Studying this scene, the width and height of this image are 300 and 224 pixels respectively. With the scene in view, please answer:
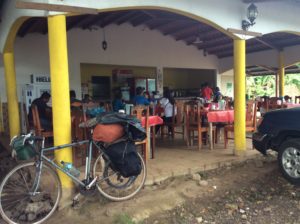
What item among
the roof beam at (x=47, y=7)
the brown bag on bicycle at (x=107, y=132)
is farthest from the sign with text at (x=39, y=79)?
the brown bag on bicycle at (x=107, y=132)

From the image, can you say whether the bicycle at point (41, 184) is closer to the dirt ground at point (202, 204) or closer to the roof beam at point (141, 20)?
the dirt ground at point (202, 204)

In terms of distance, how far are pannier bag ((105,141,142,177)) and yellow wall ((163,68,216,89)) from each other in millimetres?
11263

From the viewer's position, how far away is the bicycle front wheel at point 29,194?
11.1ft

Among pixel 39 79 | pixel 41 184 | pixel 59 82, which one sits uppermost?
pixel 39 79

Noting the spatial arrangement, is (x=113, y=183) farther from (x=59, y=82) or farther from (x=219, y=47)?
(x=219, y=47)

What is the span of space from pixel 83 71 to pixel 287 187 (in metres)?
8.82

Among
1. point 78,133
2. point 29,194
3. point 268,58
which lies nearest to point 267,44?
point 268,58

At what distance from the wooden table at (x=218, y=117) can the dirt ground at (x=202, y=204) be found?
146cm

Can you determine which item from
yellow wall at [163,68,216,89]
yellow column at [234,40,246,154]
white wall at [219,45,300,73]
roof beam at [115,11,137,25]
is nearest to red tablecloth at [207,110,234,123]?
yellow column at [234,40,246,154]

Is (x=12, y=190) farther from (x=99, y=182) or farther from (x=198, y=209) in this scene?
(x=198, y=209)

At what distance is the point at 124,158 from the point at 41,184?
Answer: 39.0 inches

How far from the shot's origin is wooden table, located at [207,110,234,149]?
5.86m

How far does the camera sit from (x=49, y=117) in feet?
20.1

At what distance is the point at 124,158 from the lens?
363 cm
